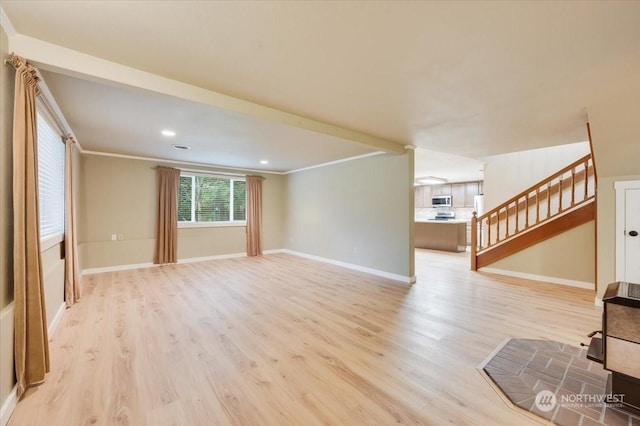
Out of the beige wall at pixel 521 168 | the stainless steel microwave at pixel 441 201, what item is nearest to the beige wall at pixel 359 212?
the beige wall at pixel 521 168

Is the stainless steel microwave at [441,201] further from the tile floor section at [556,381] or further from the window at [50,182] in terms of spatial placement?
the window at [50,182]

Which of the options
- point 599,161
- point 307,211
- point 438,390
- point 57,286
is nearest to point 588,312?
point 599,161

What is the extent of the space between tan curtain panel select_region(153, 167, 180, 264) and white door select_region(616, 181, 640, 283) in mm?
7516

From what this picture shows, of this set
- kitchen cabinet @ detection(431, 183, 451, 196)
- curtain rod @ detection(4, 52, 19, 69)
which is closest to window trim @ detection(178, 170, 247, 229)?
curtain rod @ detection(4, 52, 19, 69)

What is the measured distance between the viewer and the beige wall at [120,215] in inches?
204

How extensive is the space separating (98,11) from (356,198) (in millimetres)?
4648

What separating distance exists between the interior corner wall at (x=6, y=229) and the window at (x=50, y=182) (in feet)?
2.74

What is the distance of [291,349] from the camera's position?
2.41 meters

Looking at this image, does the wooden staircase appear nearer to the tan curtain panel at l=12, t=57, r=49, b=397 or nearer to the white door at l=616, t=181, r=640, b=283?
the white door at l=616, t=181, r=640, b=283

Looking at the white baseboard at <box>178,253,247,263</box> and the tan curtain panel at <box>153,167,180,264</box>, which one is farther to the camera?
the white baseboard at <box>178,253,247,263</box>

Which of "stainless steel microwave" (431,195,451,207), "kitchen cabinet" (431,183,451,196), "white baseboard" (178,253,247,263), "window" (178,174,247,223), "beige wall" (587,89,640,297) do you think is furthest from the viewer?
"kitchen cabinet" (431,183,451,196)

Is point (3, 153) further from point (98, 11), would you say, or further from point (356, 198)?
point (356, 198)

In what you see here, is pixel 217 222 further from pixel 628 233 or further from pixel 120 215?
pixel 628 233

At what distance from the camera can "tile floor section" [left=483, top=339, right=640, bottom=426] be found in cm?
161
